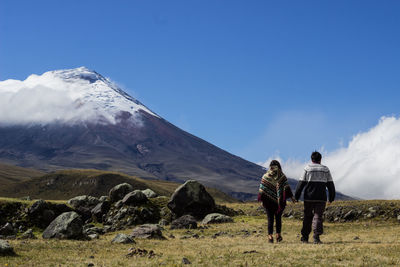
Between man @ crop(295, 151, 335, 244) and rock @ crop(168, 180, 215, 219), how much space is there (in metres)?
26.7

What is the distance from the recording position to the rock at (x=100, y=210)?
46094 millimetres

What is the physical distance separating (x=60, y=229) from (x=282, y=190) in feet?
47.7

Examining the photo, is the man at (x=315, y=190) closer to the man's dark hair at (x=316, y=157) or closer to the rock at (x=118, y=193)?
the man's dark hair at (x=316, y=157)

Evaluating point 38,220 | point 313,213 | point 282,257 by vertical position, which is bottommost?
point 38,220

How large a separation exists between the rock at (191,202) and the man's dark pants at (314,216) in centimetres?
2647

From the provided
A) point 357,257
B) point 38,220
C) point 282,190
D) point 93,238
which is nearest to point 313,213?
point 282,190

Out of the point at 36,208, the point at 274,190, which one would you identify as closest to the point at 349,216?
the point at 274,190

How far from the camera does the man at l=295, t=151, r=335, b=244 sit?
19.5 m

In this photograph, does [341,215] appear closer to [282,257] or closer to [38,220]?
[282,257]

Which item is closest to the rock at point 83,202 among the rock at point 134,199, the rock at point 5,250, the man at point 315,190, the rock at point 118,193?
the rock at point 118,193

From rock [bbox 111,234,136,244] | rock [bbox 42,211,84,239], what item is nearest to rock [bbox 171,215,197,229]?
rock [bbox 42,211,84,239]

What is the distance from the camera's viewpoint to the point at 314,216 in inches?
776

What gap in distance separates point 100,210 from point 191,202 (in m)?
10.1

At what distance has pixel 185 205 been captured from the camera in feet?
150
